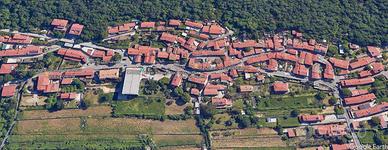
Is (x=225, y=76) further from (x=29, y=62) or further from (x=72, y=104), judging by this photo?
(x=29, y=62)

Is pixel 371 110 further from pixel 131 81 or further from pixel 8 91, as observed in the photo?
pixel 8 91

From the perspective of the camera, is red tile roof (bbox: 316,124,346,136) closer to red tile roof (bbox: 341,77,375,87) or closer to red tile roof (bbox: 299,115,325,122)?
red tile roof (bbox: 299,115,325,122)

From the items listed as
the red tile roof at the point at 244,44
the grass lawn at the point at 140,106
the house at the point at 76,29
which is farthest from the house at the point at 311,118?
the house at the point at 76,29

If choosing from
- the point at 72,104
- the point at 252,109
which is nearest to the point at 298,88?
the point at 252,109

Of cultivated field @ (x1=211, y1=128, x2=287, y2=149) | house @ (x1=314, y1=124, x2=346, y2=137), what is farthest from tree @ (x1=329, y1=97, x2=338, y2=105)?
cultivated field @ (x1=211, y1=128, x2=287, y2=149)

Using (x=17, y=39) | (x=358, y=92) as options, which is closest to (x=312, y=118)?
(x=358, y=92)

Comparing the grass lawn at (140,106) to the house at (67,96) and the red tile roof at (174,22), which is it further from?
the red tile roof at (174,22)
